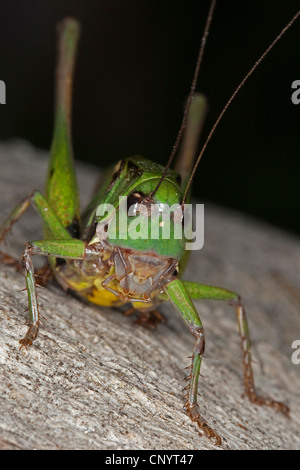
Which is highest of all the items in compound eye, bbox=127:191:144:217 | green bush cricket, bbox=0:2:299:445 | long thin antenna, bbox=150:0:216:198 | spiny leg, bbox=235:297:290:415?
long thin antenna, bbox=150:0:216:198

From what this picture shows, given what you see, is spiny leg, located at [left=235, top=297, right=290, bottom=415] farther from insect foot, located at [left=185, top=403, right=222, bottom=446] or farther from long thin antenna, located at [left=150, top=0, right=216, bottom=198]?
long thin antenna, located at [left=150, top=0, right=216, bottom=198]

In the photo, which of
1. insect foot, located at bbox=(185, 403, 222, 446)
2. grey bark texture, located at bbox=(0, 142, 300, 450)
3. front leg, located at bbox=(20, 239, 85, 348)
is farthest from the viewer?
front leg, located at bbox=(20, 239, 85, 348)

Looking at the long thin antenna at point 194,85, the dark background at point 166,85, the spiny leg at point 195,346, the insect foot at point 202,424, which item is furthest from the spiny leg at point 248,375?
the dark background at point 166,85

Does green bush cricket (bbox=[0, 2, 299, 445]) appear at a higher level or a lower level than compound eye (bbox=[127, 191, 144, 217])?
lower

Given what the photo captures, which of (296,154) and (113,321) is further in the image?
(296,154)

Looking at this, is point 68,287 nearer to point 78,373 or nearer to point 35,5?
point 78,373

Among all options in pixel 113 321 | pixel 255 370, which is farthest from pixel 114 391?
pixel 255 370

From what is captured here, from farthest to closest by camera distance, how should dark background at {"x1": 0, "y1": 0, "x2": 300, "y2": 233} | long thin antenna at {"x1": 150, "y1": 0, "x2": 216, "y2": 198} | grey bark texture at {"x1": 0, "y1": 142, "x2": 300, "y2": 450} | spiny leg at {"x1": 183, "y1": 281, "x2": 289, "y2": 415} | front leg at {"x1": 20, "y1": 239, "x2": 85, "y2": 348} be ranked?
dark background at {"x1": 0, "y1": 0, "x2": 300, "y2": 233} < spiny leg at {"x1": 183, "y1": 281, "x2": 289, "y2": 415} < front leg at {"x1": 20, "y1": 239, "x2": 85, "y2": 348} < long thin antenna at {"x1": 150, "y1": 0, "x2": 216, "y2": 198} < grey bark texture at {"x1": 0, "y1": 142, "x2": 300, "y2": 450}

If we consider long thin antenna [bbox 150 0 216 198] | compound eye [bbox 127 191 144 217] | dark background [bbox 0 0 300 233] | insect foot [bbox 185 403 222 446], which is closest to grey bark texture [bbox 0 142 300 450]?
insect foot [bbox 185 403 222 446]
